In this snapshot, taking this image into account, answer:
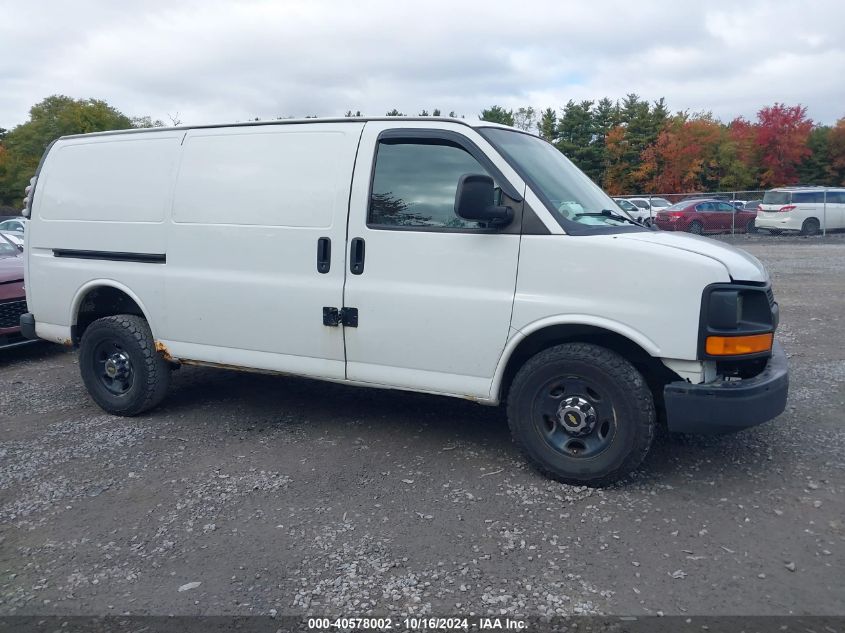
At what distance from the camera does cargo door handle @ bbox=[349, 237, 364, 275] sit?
458 cm

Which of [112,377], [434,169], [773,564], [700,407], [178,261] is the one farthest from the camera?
[112,377]

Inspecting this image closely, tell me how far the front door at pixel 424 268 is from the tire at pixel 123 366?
5.96ft

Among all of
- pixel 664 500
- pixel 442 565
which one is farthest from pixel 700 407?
pixel 442 565

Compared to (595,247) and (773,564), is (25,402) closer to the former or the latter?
(595,247)

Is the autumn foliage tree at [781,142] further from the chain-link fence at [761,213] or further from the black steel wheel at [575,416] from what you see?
the black steel wheel at [575,416]

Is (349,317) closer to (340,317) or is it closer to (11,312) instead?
(340,317)

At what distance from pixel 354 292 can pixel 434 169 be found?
947 mm

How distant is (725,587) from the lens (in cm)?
315

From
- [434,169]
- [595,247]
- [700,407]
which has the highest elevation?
[434,169]

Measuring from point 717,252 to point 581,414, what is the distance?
1.21 m

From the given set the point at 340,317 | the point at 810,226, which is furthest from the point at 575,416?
the point at 810,226

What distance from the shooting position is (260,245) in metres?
4.89

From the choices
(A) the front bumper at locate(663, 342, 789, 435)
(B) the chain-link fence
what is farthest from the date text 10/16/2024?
(B) the chain-link fence

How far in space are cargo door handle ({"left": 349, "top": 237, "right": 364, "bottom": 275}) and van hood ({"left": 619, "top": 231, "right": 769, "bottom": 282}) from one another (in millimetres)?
1621
